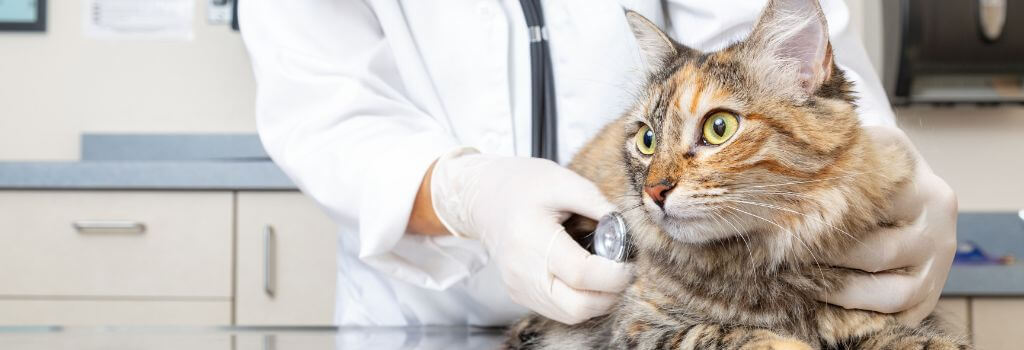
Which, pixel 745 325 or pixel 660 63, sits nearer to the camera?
pixel 745 325

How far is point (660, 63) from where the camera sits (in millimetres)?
862

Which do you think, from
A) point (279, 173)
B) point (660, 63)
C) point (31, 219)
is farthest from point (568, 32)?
point (31, 219)

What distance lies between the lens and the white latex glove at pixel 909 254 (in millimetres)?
734

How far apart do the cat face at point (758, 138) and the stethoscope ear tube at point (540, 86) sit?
0.56m

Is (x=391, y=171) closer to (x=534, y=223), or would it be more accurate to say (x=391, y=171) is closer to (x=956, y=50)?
(x=534, y=223)

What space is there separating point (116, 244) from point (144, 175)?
21 cm

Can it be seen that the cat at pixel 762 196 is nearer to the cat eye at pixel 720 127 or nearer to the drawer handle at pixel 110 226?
the cat eye at pixel 720 127

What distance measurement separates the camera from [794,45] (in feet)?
2.36

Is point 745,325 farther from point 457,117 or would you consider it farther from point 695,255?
point 457,117

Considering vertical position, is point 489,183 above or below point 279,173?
above

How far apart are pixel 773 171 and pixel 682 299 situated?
0.15 m

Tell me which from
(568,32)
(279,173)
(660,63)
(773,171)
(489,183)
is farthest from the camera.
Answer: (279,173)


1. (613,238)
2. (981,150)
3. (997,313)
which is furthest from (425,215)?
(981,150)

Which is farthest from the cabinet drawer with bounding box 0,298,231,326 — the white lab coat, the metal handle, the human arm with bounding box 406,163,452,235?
the human arm with bounding box 406,163,452,235
